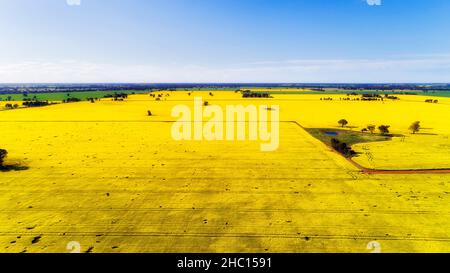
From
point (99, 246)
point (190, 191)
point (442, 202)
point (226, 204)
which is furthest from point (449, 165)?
point (99, 246)

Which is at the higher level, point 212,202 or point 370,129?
point 370,129

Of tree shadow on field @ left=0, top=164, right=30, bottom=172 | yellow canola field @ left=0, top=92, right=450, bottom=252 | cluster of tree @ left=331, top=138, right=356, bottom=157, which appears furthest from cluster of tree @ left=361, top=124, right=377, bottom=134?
tree shadow on field @ left=0, top=164, right=30, bottom=172

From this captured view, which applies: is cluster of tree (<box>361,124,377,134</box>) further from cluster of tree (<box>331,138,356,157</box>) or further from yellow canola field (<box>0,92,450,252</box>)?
yellow canola field (<box>0,92,450,252</box>)

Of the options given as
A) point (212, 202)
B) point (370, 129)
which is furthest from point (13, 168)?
point (370, 129)

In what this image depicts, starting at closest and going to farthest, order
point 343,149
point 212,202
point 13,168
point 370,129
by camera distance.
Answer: point 212,202 < point 13,168 < point 343,149 < point 370,129

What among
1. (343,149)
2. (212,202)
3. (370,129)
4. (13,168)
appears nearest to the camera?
(212,202)

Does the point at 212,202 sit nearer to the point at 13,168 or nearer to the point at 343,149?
the point at 343,149

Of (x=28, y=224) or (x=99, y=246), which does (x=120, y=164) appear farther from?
(x=99, y=246)

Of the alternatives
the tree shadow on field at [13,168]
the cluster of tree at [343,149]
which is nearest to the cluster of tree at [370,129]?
the cluster of tree at [343,149]
